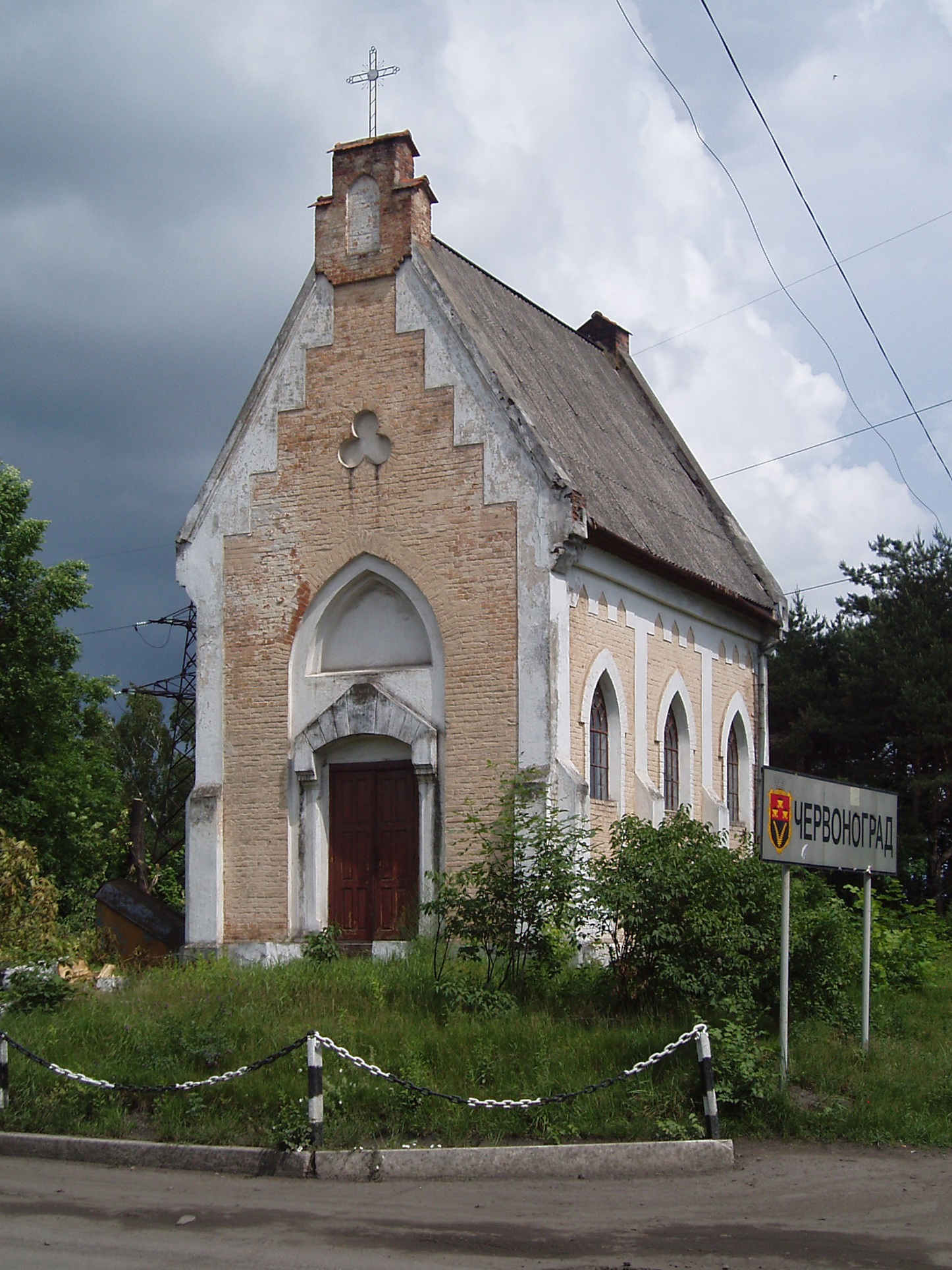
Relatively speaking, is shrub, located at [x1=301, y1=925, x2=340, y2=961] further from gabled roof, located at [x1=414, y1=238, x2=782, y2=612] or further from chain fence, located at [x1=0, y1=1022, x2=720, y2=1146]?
gabled roof, located at [x1=414, y1=238, x2=782, y2=612]

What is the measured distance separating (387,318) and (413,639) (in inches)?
175

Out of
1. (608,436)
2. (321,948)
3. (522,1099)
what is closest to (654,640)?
(608,436)

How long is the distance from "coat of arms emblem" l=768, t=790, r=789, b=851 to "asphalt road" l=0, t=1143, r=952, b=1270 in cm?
238

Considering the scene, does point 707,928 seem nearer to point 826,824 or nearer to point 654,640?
point 826,824

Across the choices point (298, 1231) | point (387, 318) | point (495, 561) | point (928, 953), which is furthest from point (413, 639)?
point (298, 1231)

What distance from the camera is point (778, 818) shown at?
11.4 meters

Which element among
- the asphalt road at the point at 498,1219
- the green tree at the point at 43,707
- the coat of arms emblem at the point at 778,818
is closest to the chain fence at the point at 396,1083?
the asphalt road at the point at 498,1219

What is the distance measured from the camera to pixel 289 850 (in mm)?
18578

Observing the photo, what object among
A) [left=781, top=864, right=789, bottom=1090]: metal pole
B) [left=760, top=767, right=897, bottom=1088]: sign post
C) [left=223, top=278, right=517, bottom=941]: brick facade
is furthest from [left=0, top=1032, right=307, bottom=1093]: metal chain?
[left=223, top=278, right=517, bottom=941]: brick facade

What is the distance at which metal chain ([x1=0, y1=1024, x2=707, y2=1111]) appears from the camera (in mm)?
10125

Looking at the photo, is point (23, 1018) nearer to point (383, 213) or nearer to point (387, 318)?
point (387, 318)

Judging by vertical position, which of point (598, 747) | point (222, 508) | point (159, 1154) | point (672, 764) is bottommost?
point (159, 1154)

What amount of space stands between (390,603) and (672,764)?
5740 millimetres

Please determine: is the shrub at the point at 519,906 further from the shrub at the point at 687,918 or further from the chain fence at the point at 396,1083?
the chain fence at the point at 396,1083
